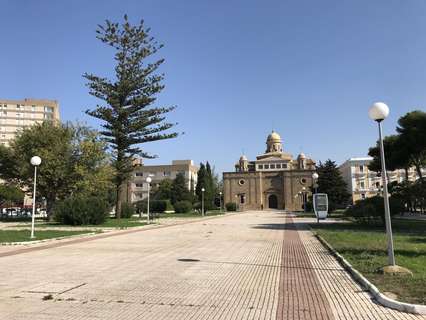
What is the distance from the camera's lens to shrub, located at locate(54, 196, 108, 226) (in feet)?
82.9

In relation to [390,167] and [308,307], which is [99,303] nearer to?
[308,307]

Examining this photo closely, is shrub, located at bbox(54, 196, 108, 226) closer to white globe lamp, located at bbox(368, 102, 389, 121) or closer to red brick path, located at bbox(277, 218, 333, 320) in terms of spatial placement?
red brick path, located at bbox(277, 218, 333, 320)

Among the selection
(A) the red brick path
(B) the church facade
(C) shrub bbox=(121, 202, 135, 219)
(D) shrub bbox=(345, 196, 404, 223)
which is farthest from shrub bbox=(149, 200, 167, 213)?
(A) the red brick path

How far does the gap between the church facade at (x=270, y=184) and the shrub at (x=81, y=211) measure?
215 ft

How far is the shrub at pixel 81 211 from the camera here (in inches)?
995

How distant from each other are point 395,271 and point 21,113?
4831 inches

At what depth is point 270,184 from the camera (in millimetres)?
93562

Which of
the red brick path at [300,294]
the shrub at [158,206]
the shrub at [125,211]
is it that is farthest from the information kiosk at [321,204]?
the shrub at [158,206]

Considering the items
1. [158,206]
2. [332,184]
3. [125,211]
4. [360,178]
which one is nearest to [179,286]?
[125,211]

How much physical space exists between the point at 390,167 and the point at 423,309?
1311 inches

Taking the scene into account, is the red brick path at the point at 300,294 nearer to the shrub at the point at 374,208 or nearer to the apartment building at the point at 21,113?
the shrub at the point at 374,208

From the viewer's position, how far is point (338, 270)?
30.7 ft

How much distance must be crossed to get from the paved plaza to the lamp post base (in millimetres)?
740

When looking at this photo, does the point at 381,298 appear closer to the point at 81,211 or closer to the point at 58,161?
the point at 81,211
